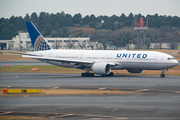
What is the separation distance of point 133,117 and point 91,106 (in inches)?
184

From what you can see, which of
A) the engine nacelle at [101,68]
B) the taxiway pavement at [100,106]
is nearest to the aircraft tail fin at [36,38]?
the engine nacelle at [101,68]

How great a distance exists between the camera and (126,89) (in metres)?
32.9

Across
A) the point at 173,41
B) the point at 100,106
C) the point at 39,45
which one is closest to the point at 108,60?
the point at 39,45

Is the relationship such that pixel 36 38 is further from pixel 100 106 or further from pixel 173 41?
pixel 173 41

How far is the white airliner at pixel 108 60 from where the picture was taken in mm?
45406

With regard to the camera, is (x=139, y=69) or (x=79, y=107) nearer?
(x=79, y=107)

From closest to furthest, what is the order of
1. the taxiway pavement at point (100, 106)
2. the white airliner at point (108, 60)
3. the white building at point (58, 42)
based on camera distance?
the taxiway pavement at point (100, 106) → the white airliner at point (108, 60) → the white building at point (58, 42)

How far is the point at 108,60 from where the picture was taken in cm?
4856

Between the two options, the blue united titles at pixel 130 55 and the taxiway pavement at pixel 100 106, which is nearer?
the taxiway pavement at pixel 100 106

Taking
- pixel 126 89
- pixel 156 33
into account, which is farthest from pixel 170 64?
pixel 156 33

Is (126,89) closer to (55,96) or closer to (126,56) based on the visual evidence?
(55,96)

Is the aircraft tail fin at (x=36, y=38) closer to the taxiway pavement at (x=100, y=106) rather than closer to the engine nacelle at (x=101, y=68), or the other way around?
the engine nacelle at (x=101, y=68)

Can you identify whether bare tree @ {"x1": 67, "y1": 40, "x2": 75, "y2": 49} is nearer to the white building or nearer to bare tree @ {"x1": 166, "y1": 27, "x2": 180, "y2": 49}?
the white building

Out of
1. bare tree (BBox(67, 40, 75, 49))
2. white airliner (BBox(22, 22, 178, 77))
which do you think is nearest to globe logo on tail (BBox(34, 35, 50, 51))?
white airliner (BBox(22, 22, 178, 77))
